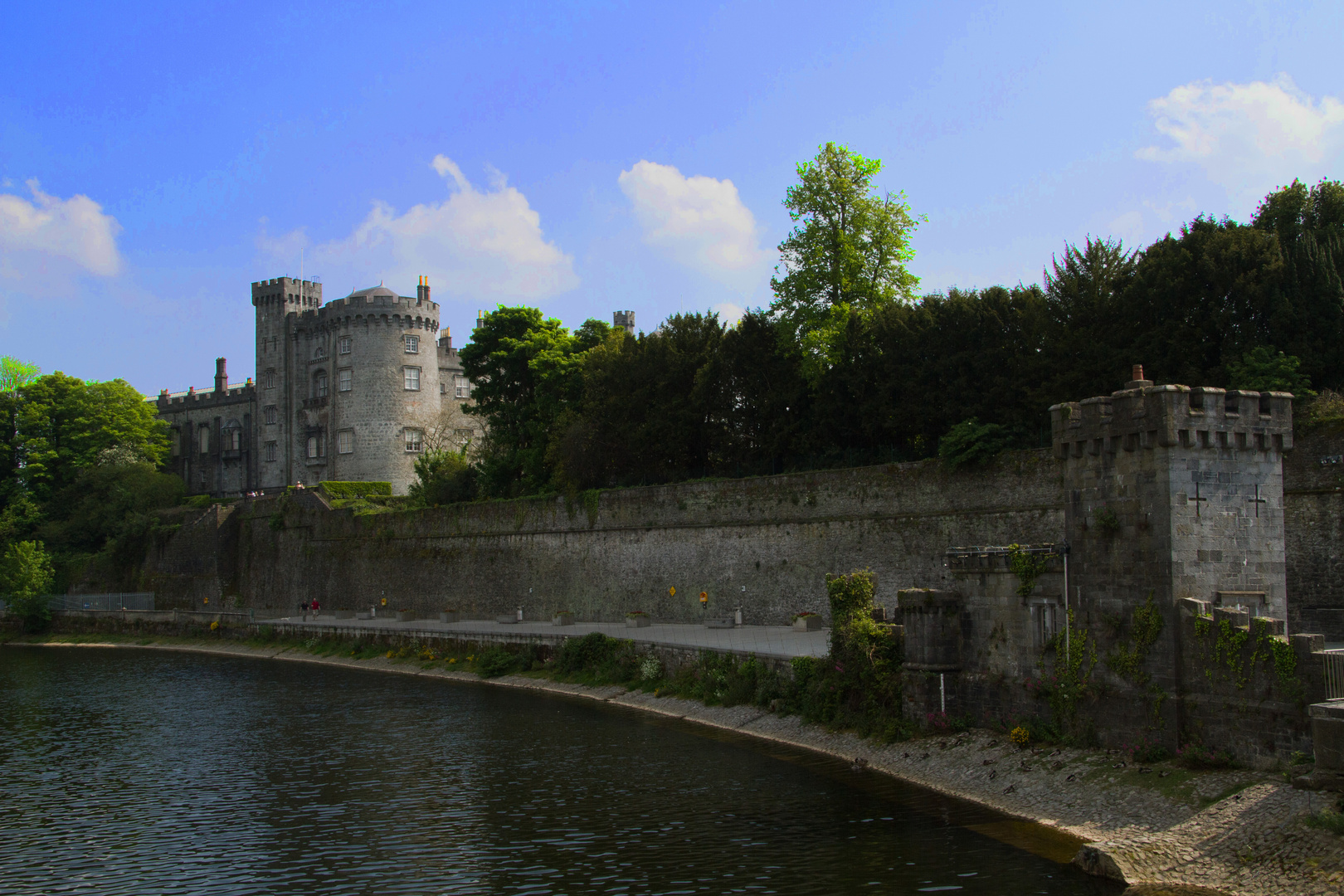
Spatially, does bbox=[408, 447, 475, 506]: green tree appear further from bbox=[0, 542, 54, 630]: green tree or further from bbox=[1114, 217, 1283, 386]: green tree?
bbox=[1114, 217, 1283, 386]: green tree

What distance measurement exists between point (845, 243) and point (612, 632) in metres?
13.7

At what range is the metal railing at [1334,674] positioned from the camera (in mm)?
12016

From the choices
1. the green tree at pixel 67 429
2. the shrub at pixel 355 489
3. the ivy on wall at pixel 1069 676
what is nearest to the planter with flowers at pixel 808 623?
the ivy on wall at pixel 1069 676

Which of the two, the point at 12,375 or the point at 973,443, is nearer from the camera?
the point at 973,443

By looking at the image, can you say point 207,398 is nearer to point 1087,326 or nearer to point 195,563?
point 195,563

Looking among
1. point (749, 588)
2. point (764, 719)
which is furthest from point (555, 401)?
point (764, 719)

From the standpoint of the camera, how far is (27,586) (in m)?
52.1

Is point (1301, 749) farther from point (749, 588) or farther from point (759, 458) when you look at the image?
point (759, 458)

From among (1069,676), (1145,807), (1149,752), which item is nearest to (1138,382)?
(1069,676)

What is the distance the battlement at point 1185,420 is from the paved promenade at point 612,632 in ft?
27.8

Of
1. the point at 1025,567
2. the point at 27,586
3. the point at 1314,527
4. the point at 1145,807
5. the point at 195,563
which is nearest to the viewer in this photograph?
the point at 1145,807

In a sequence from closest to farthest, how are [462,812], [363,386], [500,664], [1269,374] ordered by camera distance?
Result: [462,812], [1269,374], [500,664], [363,386]

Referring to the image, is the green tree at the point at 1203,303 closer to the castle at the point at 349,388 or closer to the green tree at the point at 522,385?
the green tree at the point at 522,385

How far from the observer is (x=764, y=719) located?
21.5 m
